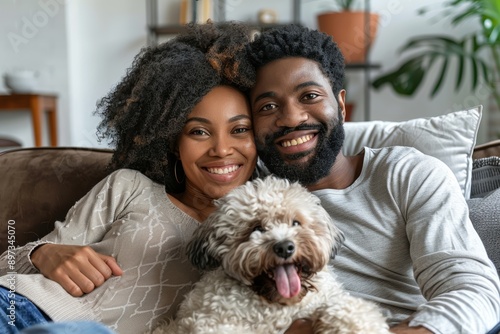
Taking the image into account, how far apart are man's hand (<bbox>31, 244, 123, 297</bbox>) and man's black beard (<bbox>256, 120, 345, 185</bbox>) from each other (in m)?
0.54

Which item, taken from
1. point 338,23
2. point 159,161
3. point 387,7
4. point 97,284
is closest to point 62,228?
point 97,284

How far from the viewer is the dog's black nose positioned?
1.33 m

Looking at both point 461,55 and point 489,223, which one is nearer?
point 489,223

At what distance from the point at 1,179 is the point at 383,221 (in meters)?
1.31

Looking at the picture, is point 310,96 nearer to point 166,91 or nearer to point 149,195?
point 166,91

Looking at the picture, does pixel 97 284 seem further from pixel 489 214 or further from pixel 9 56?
pixel 9 56

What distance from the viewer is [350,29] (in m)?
4.61

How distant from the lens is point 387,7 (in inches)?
197

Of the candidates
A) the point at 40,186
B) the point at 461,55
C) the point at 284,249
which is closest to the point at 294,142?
the point at 284,249

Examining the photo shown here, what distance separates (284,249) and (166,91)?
0.75 metres

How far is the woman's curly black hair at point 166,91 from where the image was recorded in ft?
6.01

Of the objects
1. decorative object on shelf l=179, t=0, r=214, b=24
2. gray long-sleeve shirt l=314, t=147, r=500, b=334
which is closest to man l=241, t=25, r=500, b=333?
gray long-sleeve shirt l=314, t=147, r=500, b=334

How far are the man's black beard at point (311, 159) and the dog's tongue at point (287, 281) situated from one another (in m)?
0.48

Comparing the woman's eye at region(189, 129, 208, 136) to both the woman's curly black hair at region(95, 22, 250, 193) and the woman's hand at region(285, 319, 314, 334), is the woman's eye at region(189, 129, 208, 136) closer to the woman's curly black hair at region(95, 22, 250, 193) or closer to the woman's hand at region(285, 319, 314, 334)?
the woman's curly black hair at region(95, 22, 250, 193)
